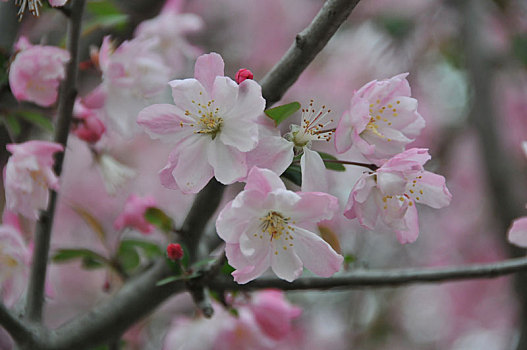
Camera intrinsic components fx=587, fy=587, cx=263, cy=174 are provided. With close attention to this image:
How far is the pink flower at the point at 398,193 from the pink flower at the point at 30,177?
1.50 ft

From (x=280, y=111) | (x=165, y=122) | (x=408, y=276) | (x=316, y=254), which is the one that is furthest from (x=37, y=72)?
(x=408, y=276)

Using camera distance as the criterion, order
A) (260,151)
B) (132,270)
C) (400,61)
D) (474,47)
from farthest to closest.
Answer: (400,61) < (474,47) < (132,270) < (260,151)

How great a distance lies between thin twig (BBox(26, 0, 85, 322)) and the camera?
2.94ft

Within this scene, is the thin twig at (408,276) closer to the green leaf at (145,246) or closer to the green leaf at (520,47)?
the green leaf at (145,246)

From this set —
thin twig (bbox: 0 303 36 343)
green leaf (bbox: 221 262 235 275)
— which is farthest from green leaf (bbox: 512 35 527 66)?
thin twig (bbox: 0 303 36 343)

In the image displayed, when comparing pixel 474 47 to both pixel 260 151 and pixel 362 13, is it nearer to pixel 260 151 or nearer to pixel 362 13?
pixel 362 13

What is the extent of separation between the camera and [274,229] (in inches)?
27.5

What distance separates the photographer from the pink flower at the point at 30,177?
862 mm

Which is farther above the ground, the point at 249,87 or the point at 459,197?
the point at 249,87

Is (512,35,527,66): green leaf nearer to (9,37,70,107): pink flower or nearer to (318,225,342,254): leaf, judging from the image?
(318,225,342,254): leaf

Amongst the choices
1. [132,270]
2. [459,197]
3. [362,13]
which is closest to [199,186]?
[132,270]

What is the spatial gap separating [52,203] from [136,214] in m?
0.16

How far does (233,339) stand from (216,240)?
282 millimetres

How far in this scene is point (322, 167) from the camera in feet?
2.19
